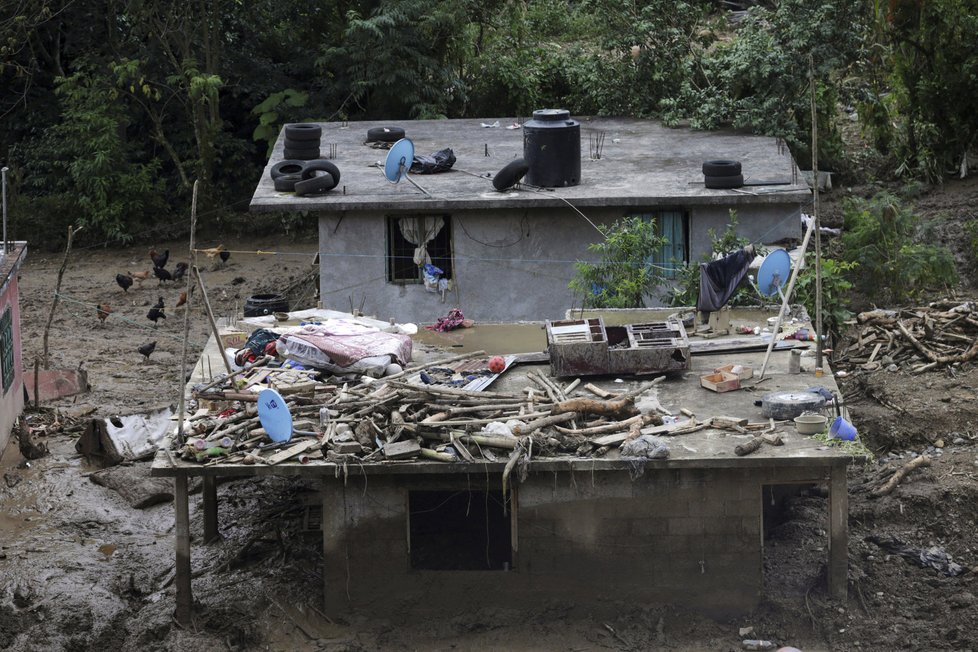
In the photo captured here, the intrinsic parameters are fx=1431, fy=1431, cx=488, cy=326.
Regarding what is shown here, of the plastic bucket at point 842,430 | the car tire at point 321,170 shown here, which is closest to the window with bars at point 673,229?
the car tire at point 321,170

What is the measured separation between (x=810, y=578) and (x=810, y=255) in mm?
8889

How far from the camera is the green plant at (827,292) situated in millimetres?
24438

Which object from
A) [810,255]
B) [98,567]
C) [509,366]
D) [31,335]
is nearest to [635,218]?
[810,255]

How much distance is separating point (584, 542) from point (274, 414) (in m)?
4.05

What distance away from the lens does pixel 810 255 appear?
25.6 meters

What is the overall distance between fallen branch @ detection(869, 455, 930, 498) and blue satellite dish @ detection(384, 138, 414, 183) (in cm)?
1052

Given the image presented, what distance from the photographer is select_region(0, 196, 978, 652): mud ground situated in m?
17.3

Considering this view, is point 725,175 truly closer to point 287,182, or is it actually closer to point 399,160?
point 399,160

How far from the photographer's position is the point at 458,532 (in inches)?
787

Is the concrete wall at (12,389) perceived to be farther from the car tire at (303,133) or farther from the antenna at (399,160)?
the antenna at (399,160)

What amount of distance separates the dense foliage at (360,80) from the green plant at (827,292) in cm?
568

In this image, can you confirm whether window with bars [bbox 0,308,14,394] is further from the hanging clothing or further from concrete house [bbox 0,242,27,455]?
the hanging clothing

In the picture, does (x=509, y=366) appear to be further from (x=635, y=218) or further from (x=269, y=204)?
(x=269, y=204)

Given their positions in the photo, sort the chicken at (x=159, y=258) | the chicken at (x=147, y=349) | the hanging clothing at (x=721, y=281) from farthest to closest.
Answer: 1. the chicken at (x=159, y=258)
2. the chicken at (x=147, y=349)
3. the hanging clothing at (x=721, y=281)
